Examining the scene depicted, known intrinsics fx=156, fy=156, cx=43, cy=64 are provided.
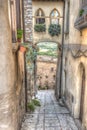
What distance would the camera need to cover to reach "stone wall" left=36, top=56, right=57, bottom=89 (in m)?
19.3

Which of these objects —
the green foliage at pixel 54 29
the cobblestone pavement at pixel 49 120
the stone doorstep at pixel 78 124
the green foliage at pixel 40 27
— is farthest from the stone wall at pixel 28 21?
the stone doorstep at pixel 78 124

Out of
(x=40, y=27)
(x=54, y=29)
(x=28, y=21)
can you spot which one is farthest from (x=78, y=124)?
(x=40, y=27)

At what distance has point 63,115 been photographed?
8.15m

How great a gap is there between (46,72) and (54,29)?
876 cm

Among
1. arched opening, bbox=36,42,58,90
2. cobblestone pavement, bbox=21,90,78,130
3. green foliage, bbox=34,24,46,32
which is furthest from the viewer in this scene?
arched opening, bbox=36,42,58,90

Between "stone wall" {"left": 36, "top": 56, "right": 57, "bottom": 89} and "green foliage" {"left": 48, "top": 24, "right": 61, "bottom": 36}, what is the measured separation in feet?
26.4

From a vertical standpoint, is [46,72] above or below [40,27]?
below

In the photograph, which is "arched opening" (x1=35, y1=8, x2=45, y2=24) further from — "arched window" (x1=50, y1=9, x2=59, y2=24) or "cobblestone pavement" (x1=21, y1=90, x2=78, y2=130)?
"cobblestone pavement" (x1=21, y1=90, x2=78, y2=130)

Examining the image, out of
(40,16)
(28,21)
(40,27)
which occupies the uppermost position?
(40,16)

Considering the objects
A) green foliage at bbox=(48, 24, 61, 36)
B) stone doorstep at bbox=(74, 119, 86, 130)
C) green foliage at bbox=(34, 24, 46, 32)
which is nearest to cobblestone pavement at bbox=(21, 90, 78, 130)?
stone doorstep at bbox=(74, 119, 86, 130)

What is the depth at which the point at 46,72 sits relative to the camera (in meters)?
19.4

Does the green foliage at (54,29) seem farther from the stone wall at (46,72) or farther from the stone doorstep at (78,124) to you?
the stone wall at (46,72)

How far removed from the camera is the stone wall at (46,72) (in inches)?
761

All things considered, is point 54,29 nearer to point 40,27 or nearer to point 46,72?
point 40,27
